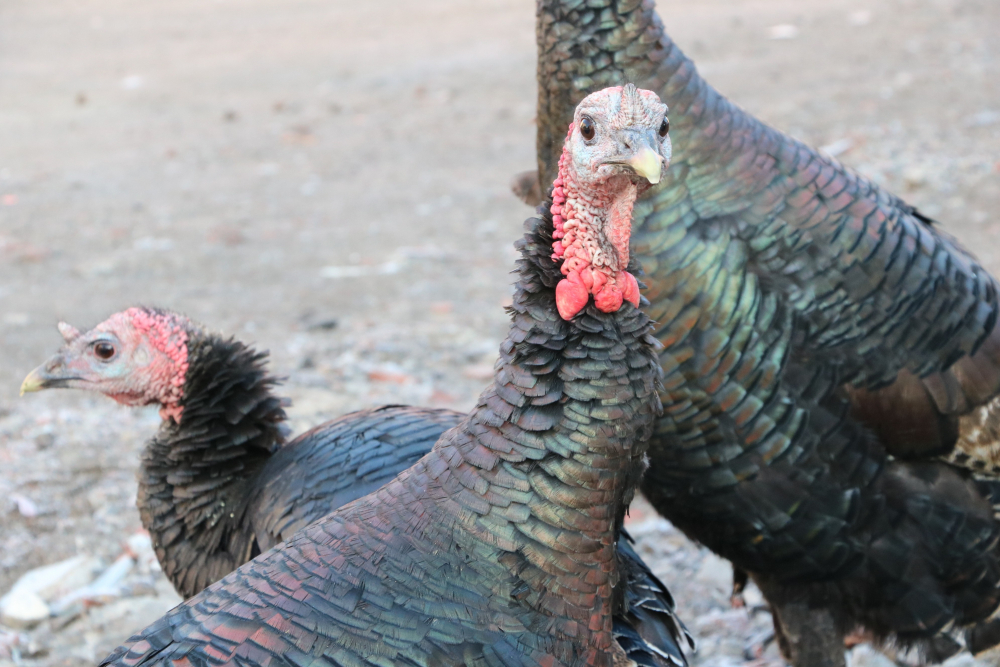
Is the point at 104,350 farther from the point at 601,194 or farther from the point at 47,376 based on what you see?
the point at 601,194

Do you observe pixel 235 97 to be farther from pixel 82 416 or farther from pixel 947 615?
pixel 947 615

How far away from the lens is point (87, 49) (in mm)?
12922

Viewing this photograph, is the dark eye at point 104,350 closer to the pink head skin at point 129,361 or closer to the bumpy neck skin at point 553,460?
the pink head skin at point 129,361

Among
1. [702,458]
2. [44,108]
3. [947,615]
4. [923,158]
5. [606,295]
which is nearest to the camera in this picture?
[606,295]

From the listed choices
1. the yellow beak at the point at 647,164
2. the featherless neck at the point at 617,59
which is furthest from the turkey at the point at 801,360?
the yellow beak at the point at 647,164

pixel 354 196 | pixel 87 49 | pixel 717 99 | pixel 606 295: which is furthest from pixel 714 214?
pixel 87 49

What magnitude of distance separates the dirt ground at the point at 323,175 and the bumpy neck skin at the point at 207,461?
0.64m

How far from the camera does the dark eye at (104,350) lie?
338cm

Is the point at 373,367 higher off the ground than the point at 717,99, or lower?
lower

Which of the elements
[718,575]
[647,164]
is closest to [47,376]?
[647,164]

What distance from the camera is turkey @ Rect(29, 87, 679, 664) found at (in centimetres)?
208

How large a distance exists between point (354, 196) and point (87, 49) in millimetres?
6492

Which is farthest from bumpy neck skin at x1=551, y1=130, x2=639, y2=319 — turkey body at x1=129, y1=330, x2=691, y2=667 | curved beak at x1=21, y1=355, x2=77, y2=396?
curved beak at x1=21, y1=355, x2=77, y2=396

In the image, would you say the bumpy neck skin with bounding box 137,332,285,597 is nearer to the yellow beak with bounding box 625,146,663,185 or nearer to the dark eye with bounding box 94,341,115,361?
the dark eye with bounding box 94,341,115,361
